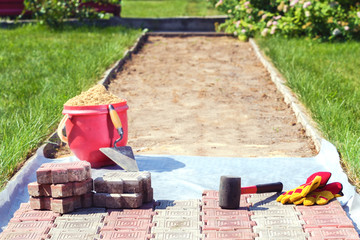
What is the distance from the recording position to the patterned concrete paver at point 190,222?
3164 millimetres

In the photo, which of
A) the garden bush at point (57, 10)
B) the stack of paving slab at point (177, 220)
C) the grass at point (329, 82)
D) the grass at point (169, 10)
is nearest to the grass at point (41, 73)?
the garden bush at point (57, 10)

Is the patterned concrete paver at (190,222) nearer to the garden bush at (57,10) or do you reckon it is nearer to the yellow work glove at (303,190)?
the yellow work glove at (303,190)

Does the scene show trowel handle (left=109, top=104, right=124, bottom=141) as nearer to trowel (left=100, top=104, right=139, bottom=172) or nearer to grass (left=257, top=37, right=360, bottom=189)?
trowel (left=100, top=104, right=139, bottom=172)

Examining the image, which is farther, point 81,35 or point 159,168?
point 81,35

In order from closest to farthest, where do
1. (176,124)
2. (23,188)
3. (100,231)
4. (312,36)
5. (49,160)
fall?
1. (100,231)
2. (23,188)
3. (49,160)
4. (176,124)
5. (312,36)

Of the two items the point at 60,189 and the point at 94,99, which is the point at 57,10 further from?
the point at 60,189

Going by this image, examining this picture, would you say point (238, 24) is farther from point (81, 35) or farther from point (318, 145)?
point (318, 145)

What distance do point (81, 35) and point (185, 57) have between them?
8.87 feet

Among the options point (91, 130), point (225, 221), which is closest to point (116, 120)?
point (91, 130)

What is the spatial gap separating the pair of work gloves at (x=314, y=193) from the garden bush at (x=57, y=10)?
1015 centimetres

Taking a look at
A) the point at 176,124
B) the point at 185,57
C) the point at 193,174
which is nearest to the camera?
the point at 193,174

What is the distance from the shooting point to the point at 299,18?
11.6 m

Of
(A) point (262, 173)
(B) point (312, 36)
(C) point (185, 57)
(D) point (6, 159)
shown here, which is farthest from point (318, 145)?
(B) point (312, 36)

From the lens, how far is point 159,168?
450cm
